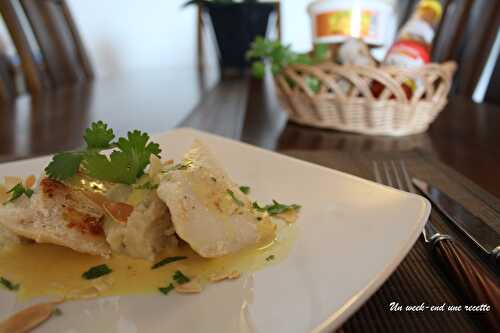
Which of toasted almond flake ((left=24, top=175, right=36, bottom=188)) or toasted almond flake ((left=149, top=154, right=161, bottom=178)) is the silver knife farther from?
toasted almond flake ((left=24, top=175, right=36, bottom=188))

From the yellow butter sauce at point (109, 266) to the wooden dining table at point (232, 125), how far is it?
24.1 inches

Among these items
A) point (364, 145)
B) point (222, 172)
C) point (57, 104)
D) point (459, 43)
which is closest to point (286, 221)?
point (222, 172)

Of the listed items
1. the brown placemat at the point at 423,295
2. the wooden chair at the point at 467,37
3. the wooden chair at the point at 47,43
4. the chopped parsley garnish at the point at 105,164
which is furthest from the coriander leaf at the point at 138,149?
the wooden chair at the point at 467,37

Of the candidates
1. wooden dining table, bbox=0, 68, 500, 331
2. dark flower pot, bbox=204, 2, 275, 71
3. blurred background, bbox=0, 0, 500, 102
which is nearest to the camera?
wooden dining table, bbox=0, 68, 500, 331

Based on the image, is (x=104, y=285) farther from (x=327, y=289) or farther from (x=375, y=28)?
(x=375, y=28)

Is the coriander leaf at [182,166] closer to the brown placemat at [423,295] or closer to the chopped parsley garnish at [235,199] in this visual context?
the chopped parsley garnish at [235,199]

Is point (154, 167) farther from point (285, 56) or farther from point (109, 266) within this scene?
point (285, 56)

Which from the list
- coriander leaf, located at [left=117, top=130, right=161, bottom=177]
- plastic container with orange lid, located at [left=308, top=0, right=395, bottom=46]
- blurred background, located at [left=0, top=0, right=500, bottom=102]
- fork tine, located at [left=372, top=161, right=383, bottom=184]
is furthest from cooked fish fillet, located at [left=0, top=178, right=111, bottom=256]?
blurred background, located at [left=0, top=0, right=500, bottom=102]

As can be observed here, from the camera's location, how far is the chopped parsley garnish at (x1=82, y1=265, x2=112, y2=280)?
68 cm

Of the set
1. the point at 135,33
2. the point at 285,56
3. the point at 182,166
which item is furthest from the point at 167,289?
the point at 135,33

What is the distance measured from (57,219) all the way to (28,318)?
0.72 ft

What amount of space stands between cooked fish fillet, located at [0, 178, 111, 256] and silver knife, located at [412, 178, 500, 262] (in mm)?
651

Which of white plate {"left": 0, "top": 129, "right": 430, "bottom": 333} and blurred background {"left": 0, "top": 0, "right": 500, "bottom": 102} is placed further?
blurred background {"left": 0, "top": 0, "right": 500, "bottom": 102}

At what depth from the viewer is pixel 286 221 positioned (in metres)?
0.81
